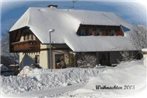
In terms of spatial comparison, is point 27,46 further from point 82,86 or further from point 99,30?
point 82,86

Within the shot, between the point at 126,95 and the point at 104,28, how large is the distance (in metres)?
22.8

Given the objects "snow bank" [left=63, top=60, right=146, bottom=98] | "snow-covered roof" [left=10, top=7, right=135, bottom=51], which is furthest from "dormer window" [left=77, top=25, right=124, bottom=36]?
"snow bank" [left=63, top=60, right=146, bottom=98]

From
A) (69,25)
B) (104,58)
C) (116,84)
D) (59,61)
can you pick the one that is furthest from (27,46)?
(116,84)

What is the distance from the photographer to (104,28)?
110 feet

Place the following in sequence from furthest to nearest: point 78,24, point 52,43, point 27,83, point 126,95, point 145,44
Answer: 1. point 78,24
2. point 52,43
3. point 145,44
4. point 27,83
5. point 126,95

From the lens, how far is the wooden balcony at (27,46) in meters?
30.5

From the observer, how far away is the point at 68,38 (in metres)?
30.7

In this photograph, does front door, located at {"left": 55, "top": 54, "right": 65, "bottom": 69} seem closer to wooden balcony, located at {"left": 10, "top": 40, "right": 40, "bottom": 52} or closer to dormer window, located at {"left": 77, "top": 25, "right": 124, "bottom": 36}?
wooden balcony, located at {"left": 10, "top": 40, "right": 40, "bottom": 52}

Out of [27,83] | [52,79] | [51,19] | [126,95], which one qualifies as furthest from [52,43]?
[126,95]

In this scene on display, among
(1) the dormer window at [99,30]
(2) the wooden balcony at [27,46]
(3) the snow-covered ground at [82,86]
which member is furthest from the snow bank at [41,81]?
(1) the dormer window at [99,30]

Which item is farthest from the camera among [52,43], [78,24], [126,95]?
[78,24]

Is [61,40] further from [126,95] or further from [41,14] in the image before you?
[126,95]

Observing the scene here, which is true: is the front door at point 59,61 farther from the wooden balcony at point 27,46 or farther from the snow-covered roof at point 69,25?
the wooden balcony at point 27,46

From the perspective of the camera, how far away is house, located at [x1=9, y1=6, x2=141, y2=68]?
30.0m
